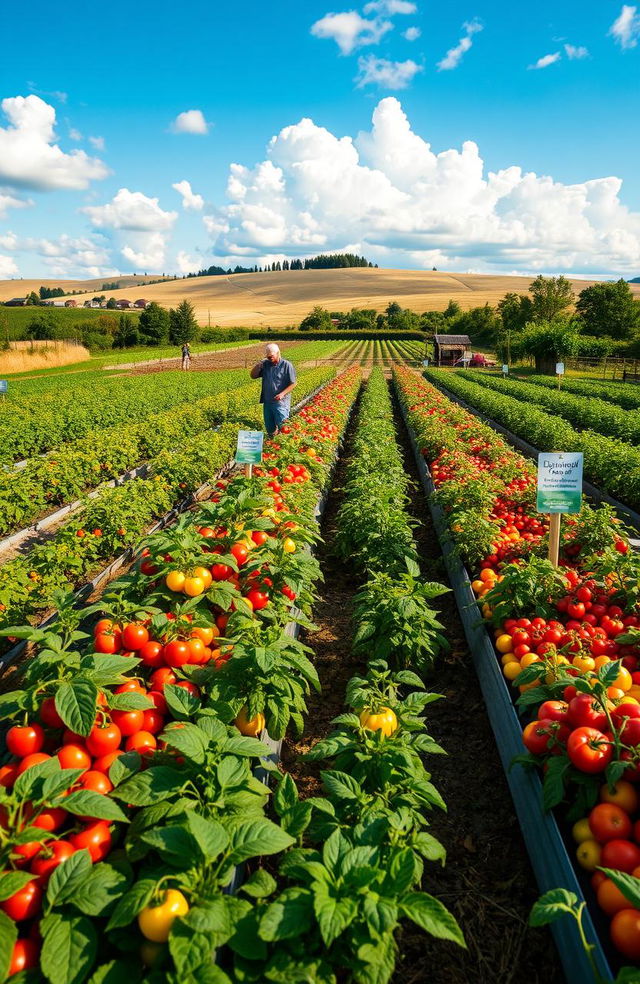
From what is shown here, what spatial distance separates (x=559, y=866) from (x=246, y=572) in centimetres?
261

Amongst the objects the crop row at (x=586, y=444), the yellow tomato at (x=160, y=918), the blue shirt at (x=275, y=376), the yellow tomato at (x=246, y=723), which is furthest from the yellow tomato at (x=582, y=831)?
the blue shirt at (x=275, y=376)

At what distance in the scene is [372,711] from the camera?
3219mm

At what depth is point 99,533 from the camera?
22.2 feet

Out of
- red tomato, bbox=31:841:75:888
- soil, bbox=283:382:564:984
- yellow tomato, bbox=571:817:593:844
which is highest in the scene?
red tomato, bbox=31:841:75:888

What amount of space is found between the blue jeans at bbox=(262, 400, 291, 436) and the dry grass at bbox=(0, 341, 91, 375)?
86.8 feet

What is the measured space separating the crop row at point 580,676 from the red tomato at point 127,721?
1850 millimetres

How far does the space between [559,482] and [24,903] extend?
15.0 ft

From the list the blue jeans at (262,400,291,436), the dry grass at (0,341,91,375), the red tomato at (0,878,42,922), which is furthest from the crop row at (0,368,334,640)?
the dry grass at (0,341,91,375)

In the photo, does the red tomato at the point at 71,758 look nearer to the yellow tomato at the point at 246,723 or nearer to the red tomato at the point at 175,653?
the red tomato at the point at 175,653

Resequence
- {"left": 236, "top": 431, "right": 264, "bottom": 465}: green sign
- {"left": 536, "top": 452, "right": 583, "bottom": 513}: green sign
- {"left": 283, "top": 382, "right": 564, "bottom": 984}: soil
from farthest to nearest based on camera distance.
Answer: {"left": 236, "top": 431, "right": 264, "bottom": 465}: green sign → {"left": 536, "top": 452, "right": 583, "bottom": 513}: green sign → {"left": 283, "top": 382, "right": 564, "bottom": 984}: soil

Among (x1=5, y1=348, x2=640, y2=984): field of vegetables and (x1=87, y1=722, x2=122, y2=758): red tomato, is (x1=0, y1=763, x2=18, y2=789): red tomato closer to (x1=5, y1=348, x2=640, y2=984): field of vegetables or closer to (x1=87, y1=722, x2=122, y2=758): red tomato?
(x1=5, y1=348, x2=640, y2=984): field of vegetables

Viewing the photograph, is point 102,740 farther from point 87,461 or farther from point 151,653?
point 87,461

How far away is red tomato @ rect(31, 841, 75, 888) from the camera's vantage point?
2037 millimetres

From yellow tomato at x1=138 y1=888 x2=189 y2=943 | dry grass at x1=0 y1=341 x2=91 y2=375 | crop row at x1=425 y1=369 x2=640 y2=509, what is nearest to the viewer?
yellow tomato at x1=138 y1=888 x2=189 y2=943
